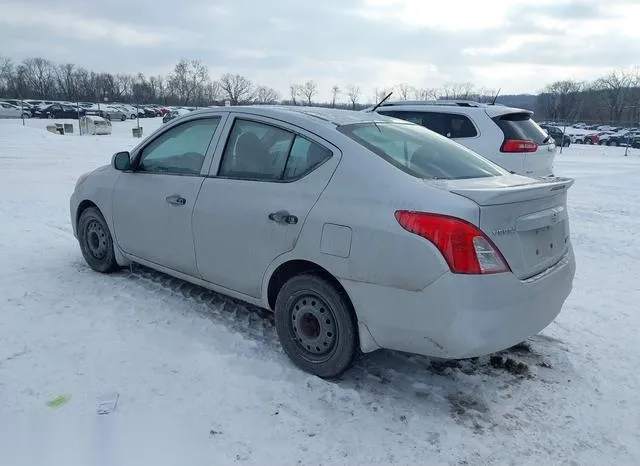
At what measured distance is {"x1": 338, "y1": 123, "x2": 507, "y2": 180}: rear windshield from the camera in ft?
10.8

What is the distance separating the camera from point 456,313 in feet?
8.87

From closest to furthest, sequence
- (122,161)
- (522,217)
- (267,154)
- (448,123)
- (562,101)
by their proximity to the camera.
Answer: (522,217) < (267,154) < (122,161) < (448,123) < (562,101)

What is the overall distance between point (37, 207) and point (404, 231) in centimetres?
711

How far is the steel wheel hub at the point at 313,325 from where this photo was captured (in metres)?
3.21

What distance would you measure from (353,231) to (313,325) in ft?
2.37

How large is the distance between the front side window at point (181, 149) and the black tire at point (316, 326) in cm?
133

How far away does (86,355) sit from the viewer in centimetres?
342

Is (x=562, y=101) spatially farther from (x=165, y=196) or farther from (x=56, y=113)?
(x=165, y=196)

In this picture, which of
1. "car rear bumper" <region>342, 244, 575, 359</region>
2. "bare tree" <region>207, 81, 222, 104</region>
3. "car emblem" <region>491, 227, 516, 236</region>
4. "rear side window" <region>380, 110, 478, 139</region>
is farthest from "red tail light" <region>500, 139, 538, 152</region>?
"bare tree" <region>207, 81, 222, 104</region>

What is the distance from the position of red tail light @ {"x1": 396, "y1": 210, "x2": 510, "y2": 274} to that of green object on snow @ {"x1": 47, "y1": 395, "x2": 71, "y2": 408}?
2115 mm

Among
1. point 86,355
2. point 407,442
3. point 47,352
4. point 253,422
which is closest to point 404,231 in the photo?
point 407,442

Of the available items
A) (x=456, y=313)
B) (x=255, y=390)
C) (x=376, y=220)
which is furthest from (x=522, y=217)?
(x=255, y=390)

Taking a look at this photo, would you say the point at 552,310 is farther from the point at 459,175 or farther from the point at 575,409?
the point at 459,175

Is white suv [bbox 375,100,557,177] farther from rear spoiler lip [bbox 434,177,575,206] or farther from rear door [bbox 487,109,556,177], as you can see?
rear spoiler lip [bbox 434,177,575,206]
